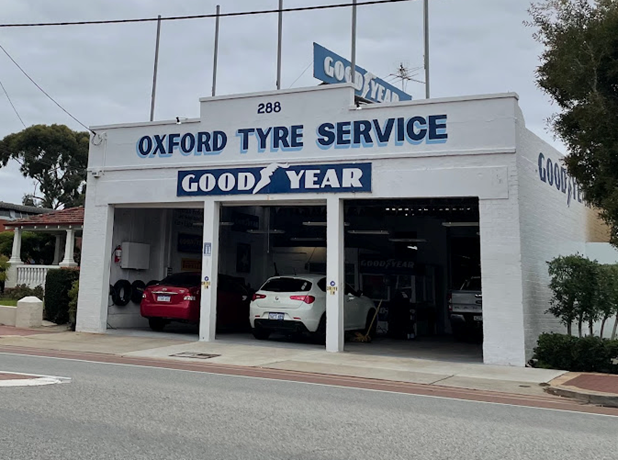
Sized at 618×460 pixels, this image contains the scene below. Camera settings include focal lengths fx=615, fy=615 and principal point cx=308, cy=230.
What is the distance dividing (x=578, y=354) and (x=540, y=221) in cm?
355

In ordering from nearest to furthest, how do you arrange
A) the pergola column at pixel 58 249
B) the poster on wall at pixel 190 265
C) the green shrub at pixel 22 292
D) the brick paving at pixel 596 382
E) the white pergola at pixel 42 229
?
the brick paving at pixel 596 382 < the poster on wall at pixel 190 265 < the green shrub at pixel 22 292 < the white pergola at pixel 42 229 < the pergola column at pixel 58 249

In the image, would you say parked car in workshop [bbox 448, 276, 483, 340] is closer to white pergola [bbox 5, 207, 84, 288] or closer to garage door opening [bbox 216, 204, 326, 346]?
garage door opening [bbox 216, 204, 326, 346]

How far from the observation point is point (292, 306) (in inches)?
572

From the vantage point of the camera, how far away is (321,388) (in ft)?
30.1

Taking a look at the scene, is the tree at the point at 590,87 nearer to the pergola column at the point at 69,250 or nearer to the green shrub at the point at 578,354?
the green shrub at the point at 578,354

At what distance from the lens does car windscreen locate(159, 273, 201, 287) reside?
16266mm

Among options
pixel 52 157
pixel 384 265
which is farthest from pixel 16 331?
pixel 52 157

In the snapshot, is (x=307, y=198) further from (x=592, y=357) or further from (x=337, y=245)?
(x=592, y=357)

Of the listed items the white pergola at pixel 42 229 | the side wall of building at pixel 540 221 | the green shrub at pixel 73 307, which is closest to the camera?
the side wall of building at pixel 540 221

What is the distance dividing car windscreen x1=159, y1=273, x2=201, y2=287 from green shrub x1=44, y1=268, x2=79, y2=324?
3366 millimetres

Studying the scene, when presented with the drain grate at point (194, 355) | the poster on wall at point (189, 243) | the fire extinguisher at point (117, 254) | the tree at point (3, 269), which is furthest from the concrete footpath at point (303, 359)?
the tree at point (3, 269)

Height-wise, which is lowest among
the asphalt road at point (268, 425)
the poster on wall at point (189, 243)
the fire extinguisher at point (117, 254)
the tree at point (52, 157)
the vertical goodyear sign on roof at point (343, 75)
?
the asphalt road at point (268, 425)

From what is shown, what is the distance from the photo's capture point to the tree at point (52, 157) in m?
49.8

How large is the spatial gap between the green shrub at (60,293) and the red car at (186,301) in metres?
2.66
